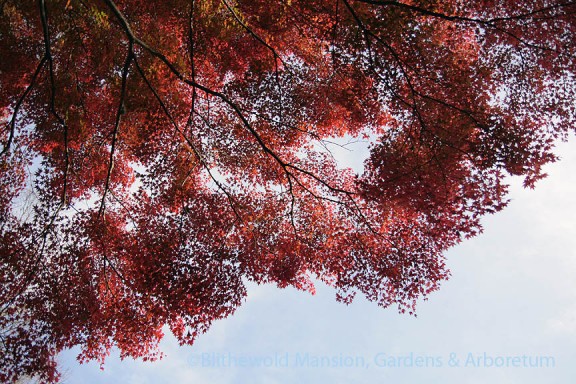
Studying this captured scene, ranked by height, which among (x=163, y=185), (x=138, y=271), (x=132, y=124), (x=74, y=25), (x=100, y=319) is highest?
(x=74, y=25)

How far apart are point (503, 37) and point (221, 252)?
8.36 meters

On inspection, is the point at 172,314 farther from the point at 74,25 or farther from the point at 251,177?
the point at 74,25

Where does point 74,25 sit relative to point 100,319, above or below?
above

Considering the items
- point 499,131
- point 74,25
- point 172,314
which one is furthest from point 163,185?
point 499,131

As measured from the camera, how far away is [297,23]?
10.3 meters

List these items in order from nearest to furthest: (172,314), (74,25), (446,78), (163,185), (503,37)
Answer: (503,37), (446,78), (74,25), (172,314), (163,185)

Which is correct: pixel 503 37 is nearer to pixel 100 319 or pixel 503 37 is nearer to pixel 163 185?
pixel 163 185

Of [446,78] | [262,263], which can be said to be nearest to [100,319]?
[262,263]

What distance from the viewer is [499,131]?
7195mm

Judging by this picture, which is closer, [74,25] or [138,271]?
[74,25]

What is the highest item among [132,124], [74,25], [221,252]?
[74,25]

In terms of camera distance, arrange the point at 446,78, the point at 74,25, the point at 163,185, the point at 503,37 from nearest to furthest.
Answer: the point at 503,37 < the point at 446,78 < the point at 74,25 < the point at 163,185

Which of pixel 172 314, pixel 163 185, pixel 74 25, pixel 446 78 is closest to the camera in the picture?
pixel 446 78

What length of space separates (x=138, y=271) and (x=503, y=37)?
1019cm
